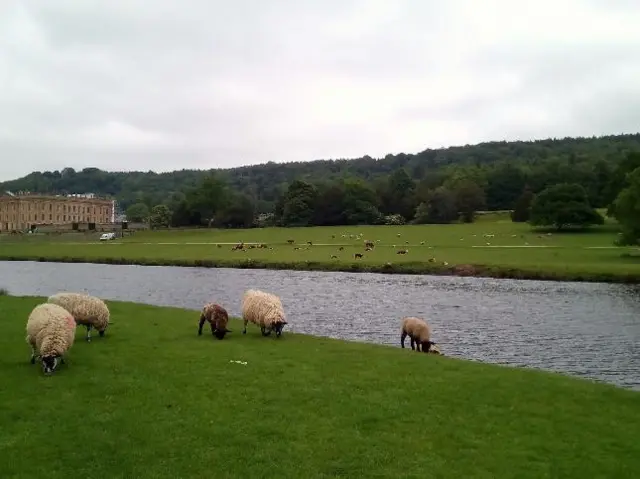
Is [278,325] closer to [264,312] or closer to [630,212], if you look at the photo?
[264,312]

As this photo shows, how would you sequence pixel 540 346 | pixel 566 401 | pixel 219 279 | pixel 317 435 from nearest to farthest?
pixel 317 435 < pixel 566 401 < pixel 540 346 < pixel 219 279

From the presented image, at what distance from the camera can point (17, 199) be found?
593 feet

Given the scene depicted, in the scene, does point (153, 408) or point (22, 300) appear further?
point (22, 300)

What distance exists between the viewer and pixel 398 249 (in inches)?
2977

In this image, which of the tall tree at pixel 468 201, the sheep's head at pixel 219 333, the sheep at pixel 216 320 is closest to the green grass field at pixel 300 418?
the sheep's head at pixel 219 333

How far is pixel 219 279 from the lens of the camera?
53.4 meters

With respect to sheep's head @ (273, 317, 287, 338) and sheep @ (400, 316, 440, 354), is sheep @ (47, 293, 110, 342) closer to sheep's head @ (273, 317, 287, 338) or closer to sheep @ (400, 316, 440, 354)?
sheep's head @ (273, 317, 287, 338)

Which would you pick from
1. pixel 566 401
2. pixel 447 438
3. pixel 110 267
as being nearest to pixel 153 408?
pixel 447 438

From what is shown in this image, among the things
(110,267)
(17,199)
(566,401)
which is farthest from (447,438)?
(17,199)

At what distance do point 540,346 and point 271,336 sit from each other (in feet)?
34.8

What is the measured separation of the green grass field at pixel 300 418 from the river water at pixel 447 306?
22.6 ft

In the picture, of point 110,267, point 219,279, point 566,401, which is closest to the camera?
point 566,401

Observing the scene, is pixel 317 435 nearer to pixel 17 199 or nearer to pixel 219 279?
pixel 219 279

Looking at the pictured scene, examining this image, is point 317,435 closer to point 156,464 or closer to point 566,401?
point 156,464
